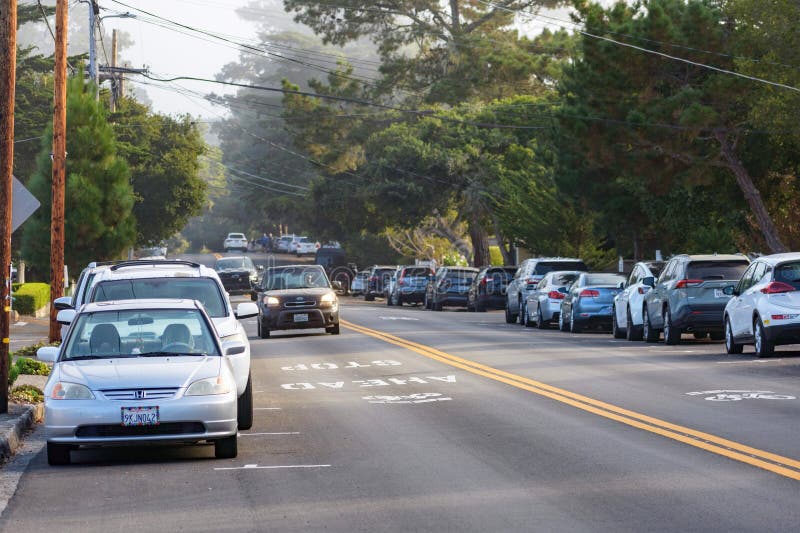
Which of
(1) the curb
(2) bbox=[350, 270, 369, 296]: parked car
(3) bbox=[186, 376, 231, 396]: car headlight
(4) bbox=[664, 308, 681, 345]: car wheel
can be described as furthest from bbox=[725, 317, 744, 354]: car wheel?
(2) bbox=[350, 270, 369, 296]: parked car

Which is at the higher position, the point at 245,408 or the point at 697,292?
the point at 697,292

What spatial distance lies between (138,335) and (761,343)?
41.9 feet

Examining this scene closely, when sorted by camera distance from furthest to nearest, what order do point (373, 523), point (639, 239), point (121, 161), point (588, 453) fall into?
point (639, 239) → point (121, 161) → point (588, 453) → point (373, 523)

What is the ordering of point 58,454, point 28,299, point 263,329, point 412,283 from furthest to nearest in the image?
point 412,283 < point 28,299 < point 263,329 < point 58,454

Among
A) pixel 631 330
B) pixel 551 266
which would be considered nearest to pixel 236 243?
pixel 551 266

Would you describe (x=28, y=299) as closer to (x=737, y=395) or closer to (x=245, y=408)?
(x=245, y=408)

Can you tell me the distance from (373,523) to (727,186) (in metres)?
33.8

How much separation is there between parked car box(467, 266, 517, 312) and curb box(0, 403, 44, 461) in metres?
33.3

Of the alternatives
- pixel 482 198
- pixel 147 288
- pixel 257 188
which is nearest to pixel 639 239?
pixel 482 198

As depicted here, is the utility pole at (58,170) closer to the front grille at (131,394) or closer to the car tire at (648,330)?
the car tire at (648,330)

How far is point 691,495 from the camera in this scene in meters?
9.98

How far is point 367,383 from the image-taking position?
2061cm

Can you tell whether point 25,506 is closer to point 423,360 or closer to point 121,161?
point 423,360

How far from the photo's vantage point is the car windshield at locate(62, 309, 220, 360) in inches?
520
